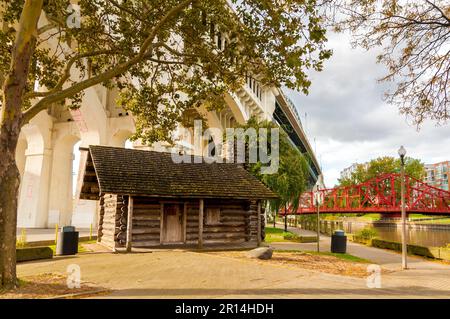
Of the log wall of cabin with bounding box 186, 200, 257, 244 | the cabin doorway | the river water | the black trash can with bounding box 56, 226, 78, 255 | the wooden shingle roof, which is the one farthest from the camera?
the river water

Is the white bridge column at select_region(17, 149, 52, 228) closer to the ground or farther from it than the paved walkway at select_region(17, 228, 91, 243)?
farther from it

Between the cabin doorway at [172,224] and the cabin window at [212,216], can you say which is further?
the cabin window at [212,216]

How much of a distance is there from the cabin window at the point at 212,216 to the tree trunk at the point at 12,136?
38.1 ft

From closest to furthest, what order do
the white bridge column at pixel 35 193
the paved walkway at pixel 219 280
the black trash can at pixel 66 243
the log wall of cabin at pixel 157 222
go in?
the paved walkway at pixel 219 280 < the black trash can at pixel 66 243 < the log wall of cabin at pixel 157 222 < the white bridge column at pixel 35 193

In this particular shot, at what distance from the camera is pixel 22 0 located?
11062mm

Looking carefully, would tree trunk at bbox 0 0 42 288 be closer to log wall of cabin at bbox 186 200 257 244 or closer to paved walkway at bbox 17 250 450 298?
paved walkway at bbox 17 250 450 298

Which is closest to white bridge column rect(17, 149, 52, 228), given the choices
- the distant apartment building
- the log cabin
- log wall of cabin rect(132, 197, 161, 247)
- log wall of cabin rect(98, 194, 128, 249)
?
the log cabin

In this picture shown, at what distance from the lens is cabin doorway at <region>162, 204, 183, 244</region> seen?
1795 centimetres

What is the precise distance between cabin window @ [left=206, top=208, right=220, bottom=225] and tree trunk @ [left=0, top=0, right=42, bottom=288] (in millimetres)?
11603

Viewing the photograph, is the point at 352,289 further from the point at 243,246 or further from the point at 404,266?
the point at 243,246

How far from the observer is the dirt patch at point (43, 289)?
23.3 ft

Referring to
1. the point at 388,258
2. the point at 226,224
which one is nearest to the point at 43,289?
the point at 226,224

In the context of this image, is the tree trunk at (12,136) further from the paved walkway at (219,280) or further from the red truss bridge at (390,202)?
the red truss bridge at (390,202)

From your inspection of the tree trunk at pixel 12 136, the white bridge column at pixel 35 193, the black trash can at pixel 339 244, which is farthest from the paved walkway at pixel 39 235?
the black trash can at pixel 339 244
